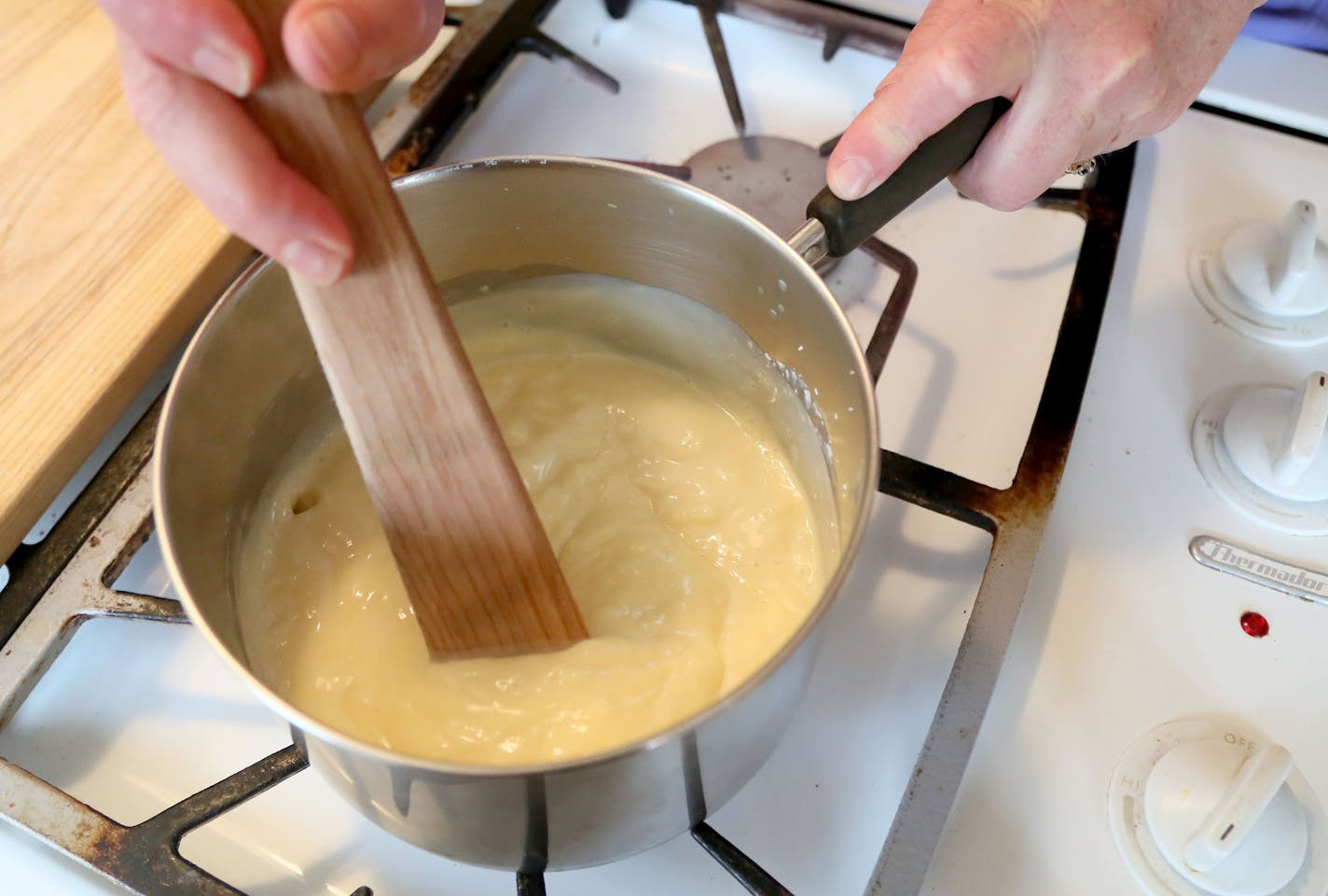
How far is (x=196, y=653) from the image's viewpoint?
67 centimetres

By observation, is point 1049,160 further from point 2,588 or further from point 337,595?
point 2,588

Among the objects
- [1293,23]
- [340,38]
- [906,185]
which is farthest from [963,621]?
[1293,23]

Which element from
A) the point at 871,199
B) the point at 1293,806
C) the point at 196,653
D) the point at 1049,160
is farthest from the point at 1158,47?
the point at 196,653

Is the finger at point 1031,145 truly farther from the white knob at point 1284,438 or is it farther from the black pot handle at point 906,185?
the white knob at point 1284,438

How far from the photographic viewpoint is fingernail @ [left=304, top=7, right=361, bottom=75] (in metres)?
0.41

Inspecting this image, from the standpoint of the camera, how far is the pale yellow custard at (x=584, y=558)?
607 mm

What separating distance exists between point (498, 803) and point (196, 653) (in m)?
0.33

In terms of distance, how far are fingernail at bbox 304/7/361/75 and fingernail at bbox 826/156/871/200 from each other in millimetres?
268

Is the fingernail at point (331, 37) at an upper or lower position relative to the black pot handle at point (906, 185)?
upper

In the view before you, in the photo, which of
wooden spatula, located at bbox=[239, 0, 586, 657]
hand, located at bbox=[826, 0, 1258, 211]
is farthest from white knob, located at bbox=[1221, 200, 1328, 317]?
wooden spatula, located at bbox=[239, 0, 586, 657]

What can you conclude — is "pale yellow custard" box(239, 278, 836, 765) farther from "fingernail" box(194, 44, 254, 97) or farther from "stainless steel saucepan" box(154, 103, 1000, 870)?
"fingernail" box(194, 44, 254, 97)

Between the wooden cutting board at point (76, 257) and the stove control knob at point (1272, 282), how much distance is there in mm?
783

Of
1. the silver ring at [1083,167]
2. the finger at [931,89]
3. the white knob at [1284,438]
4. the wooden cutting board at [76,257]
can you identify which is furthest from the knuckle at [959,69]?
the wooden cutting board at [76,257]

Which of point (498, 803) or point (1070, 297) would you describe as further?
point (1070, 297)
